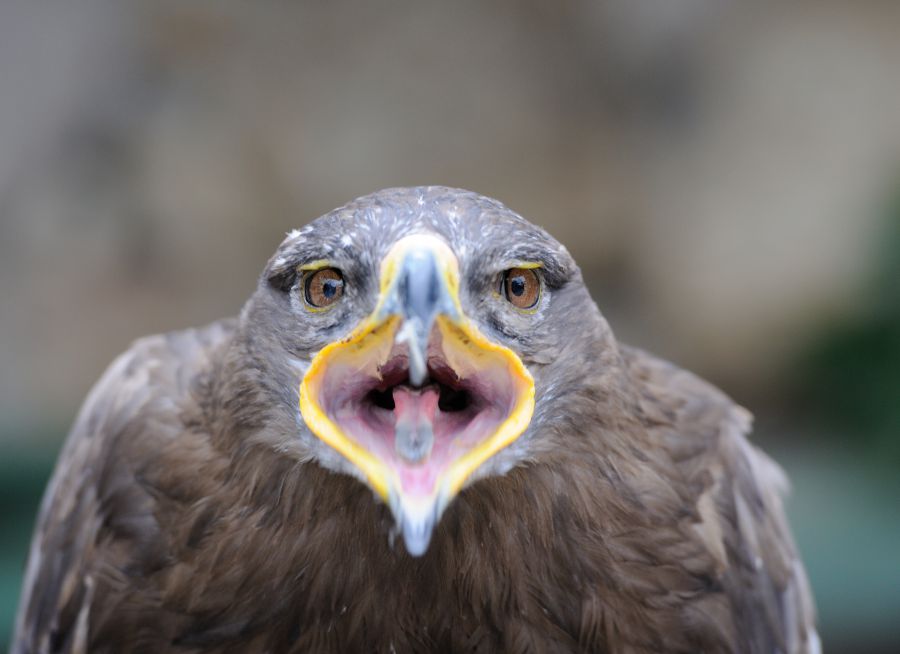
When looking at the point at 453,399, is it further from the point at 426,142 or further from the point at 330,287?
the point at 426,142

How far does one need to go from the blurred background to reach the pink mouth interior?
388 centimetres

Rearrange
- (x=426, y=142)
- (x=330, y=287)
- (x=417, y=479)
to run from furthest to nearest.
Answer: (x=426, y=142) < (x=330, y=287) < (x=417, y=479)

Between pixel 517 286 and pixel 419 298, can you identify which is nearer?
pixel 419 298

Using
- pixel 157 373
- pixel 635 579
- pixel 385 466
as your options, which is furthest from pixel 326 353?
pixel 157 373

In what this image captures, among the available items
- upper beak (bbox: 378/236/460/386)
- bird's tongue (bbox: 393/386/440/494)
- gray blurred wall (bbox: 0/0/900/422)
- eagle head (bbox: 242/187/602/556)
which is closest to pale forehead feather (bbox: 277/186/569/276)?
eagle head (bbox: 242/187/602/556)

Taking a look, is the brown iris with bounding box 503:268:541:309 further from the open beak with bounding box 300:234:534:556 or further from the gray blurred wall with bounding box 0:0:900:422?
the gray blurred wall with bounding box 0:0:900:422

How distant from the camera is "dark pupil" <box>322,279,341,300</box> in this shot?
196 cm

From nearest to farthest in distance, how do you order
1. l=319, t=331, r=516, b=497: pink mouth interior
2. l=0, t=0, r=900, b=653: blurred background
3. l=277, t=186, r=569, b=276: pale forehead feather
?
1. l=319, t=331, r=516, b=497: pink mouth interior
2. l=277, t=186, r=569, b=276: pale forehead feather
3. l=0, t=0, r=900, b=653: blurred background

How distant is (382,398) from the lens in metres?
1.90

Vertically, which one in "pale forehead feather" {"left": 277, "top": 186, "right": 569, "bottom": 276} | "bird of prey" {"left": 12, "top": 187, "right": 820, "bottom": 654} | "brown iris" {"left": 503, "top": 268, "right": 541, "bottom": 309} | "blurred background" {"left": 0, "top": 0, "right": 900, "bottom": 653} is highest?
"blurred background" {"left": 0, "top": 0, "right": 900, "bottom": 653}

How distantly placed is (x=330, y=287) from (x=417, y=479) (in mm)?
421

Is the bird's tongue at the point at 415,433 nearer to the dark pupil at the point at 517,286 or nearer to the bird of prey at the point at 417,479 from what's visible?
the bird of prey at the point at 417,479

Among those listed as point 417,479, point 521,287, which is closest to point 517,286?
point 521,287

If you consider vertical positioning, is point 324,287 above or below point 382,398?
above
